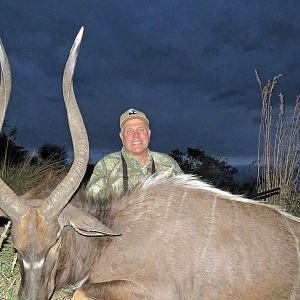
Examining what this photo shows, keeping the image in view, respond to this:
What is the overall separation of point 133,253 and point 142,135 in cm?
167

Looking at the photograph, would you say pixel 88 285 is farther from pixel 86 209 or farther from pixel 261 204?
pixel 261 204

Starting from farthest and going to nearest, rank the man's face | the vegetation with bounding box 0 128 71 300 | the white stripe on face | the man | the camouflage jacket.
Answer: the man's face, the man, the camouflage jacket, the vegetation with bounding box 0 128 71 300, the white stripe on face

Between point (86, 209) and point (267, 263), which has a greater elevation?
point (86, 209)

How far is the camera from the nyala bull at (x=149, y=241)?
334 centimetres

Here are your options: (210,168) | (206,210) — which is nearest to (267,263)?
(206,210)

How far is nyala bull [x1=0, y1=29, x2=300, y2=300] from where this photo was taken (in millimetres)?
3340

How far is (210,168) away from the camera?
1130cm

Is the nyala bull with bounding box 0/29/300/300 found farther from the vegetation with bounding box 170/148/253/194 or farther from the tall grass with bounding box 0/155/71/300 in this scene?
the vegetation with bounding box 170/148/253/194

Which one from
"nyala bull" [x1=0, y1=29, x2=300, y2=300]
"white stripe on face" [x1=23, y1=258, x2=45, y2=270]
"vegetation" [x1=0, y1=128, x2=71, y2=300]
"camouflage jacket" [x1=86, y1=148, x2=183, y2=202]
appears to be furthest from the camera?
"camouflage jacket" [x1=86, y1=148, x2=183, y2=202]

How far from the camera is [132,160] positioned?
5098 millimetres

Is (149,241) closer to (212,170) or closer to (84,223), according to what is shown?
(84,223)

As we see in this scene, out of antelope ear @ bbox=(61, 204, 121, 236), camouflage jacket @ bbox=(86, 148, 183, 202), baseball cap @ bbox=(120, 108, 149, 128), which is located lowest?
antelope ear @ bbox=(61, 204, 121, 236)

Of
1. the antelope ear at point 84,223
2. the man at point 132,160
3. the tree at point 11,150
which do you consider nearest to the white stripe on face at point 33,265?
the antelope ear at point 84,223

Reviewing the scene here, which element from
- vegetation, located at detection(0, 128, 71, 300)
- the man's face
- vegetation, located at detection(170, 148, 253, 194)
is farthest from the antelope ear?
vegetation, located at detection(170, 148, 253, 194)
